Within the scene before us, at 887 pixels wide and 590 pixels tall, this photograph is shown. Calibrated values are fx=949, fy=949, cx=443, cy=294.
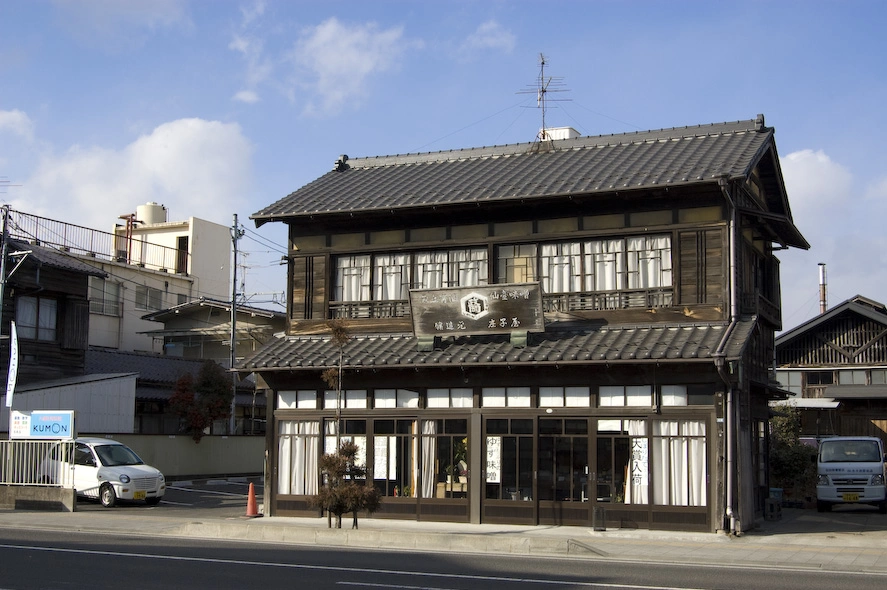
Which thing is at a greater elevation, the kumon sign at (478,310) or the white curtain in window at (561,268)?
the white curtain in window at (561,268)

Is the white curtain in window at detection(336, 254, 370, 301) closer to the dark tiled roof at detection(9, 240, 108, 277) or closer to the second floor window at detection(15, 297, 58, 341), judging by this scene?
the dark tiled roof at detection(9, 240, 108, 277)

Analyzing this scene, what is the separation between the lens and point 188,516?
2455cm

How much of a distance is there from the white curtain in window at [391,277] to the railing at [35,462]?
32.7ft

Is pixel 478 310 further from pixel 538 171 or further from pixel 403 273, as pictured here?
pixel 538 171

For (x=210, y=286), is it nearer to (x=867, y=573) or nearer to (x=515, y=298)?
(x=515, y=298)

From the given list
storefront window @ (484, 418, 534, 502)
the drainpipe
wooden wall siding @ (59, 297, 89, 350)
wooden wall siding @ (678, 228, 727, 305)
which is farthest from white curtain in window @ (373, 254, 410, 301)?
wooden wall siding @ (59, 297, 89, 350)

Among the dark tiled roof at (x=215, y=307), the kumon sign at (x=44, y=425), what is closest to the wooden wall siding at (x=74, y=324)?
the dark tiled roof at (x=215, y=307)

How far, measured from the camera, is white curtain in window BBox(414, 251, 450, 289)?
23.5 metres

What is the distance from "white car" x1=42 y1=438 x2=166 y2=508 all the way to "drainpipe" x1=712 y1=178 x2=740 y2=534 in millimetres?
16665

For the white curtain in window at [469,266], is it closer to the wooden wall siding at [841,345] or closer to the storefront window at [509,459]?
the storefront window at [509,459]

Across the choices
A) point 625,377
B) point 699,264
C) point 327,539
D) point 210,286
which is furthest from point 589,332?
point 210,286

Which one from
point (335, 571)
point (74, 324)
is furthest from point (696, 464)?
point (74, 324)

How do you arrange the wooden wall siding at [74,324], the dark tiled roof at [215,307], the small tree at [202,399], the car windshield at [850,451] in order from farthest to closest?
the dark tiled roof at [215,307], the wooden wall siding at [74,324], the small tree at [202,399], the car windshield at [850,451]

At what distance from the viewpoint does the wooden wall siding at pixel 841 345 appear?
134 feet
